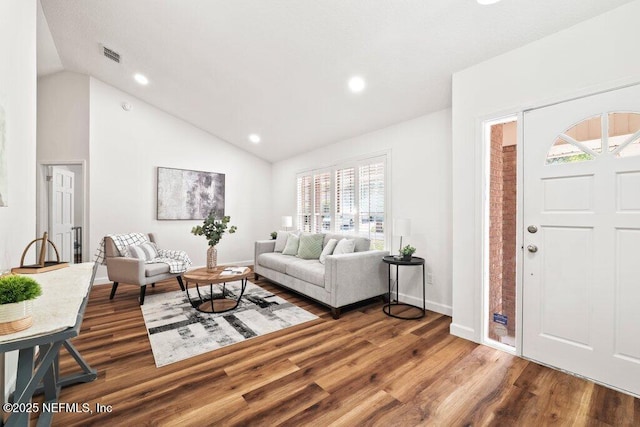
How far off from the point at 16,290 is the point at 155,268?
2993 millimetres

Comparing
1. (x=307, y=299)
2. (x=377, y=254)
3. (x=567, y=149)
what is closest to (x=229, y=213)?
(x=307, y=299)

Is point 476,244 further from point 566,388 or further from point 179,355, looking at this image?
point 179,355

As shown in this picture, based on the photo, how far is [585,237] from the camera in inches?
79.5

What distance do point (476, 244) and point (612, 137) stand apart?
1.19 metres

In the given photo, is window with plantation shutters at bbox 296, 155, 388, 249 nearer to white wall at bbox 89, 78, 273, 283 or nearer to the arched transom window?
white wall at bbox 89, 78, 273, 283

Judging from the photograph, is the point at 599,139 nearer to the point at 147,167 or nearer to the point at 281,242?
the point at 281,242

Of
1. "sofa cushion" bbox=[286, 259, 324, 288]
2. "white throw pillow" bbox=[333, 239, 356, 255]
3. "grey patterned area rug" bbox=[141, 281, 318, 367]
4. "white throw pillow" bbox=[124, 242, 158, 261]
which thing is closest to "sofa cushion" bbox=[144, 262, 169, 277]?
"white throw pillow" bbox=[124, 242, 158, 261]

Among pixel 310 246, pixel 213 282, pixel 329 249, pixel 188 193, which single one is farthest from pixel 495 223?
pixel 188 193

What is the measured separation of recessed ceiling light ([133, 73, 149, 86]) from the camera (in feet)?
13.6

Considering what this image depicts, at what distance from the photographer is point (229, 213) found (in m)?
6.00

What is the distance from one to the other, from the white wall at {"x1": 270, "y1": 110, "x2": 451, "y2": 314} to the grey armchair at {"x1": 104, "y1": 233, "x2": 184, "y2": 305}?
327 cm

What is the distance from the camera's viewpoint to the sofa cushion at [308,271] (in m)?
3.38

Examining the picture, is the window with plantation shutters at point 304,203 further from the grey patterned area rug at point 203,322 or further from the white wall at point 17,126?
the white wall at point 17,126

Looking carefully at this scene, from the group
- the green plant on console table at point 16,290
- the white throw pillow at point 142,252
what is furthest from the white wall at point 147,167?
the green plant on console table at point 16,290
